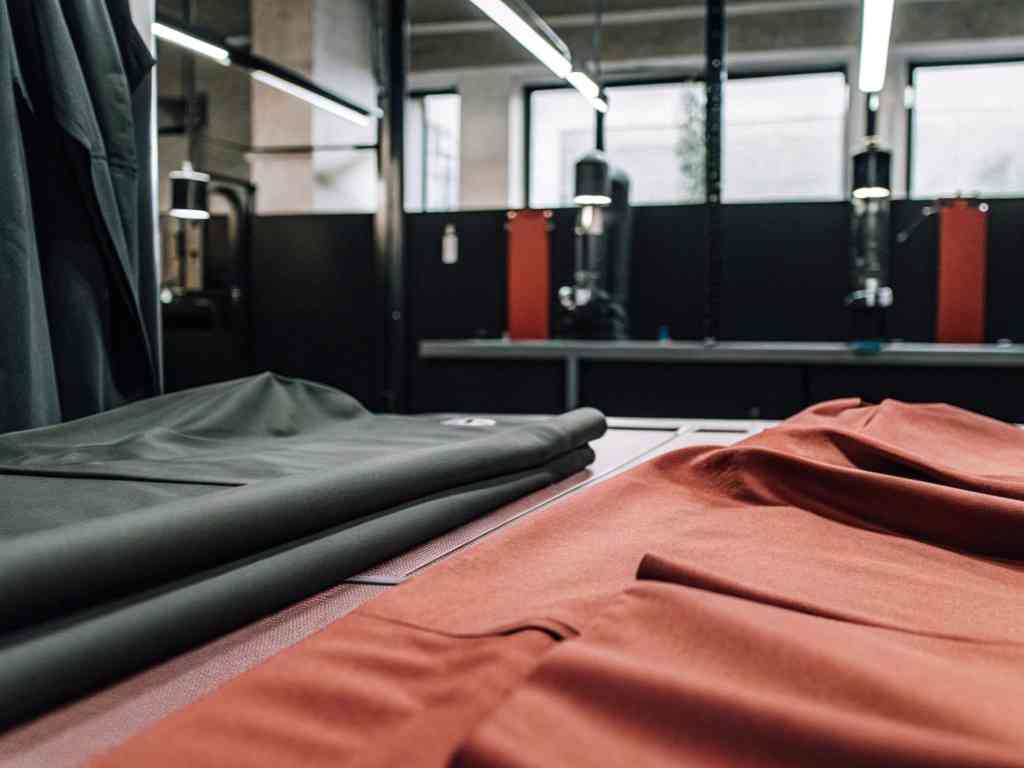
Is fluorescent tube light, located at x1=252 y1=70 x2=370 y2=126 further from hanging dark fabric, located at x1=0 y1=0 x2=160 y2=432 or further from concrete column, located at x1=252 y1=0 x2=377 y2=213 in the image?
hanging dark fabric, located at x1=0 y1=0 x2=160 y2=432

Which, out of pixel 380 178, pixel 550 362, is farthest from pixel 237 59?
pixel 550 362

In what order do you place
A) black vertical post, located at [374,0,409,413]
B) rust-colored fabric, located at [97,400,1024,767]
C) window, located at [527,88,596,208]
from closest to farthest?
rust-colored fabric, located at [97,400,1024,767] < black vertical post, located at [374,0,409,413] < window, located at [527,88,596,208]

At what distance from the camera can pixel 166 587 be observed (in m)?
0.68

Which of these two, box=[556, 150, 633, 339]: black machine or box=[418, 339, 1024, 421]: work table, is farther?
box=[556, 150, 633, 339]: black machine

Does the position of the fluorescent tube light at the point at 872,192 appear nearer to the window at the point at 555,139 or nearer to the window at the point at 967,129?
the window at the point at 967,129

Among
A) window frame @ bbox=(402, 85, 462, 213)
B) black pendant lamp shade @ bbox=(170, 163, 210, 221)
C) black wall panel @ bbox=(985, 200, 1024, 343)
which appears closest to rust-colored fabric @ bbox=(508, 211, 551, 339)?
black pendant lamp shade @ bbox=(170, 163, 210, 221)

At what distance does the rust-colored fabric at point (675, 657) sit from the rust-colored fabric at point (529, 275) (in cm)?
441

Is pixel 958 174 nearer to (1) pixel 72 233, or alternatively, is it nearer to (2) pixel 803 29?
(2) pixel 803 29

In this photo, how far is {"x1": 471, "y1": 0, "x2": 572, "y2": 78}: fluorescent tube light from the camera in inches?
140

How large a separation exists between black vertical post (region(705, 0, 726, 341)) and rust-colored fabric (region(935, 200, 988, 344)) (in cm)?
111

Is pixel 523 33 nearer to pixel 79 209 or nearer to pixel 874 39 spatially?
pixel 874 39

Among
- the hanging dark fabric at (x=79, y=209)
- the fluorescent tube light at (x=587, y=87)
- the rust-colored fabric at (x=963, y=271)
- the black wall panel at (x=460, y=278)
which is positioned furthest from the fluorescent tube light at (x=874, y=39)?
the hanging dark fabric at (x=79, y=209)

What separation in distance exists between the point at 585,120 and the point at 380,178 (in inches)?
149

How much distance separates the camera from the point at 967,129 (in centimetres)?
838
